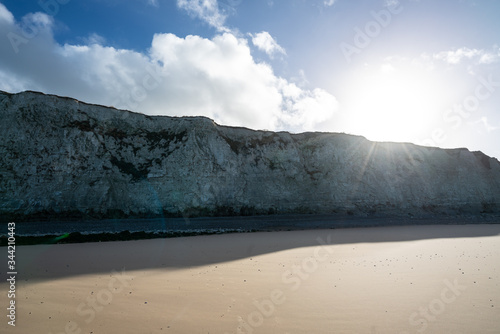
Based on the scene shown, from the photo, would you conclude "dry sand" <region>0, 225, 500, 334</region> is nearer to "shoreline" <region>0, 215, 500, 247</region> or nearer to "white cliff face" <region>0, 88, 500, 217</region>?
"shoreline" <region>0, 215, 500, 247</region>

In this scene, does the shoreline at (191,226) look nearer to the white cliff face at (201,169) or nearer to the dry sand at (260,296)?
the white cliff face at (201,169)

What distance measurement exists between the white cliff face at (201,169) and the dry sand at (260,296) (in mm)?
19475

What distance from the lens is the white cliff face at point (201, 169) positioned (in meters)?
26.5

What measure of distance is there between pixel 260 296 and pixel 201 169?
2690 cm

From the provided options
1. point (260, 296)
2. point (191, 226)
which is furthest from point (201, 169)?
point (260, 296)

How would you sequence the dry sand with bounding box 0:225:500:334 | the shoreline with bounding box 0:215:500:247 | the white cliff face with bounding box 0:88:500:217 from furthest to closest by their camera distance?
the white cliff face with bounding box 0:88:500:217
the shoreline with bounding box 0:215:500:247
the dry sand with bounding box 0:225:500:334

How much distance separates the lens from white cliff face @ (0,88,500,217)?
A: 87.0 feet

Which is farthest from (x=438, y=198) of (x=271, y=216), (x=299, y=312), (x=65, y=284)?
(x=65, y=284)

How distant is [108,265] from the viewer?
9172 mm

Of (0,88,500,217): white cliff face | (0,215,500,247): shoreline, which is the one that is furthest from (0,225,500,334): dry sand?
(0,88,500,217): white cliff face

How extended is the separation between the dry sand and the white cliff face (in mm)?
19475

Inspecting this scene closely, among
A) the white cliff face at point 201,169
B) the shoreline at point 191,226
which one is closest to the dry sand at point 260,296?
the shoreline at point 191,226

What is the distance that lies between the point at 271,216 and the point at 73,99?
27.7m

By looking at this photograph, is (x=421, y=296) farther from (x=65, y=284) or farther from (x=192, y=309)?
(x=65, y=284)
